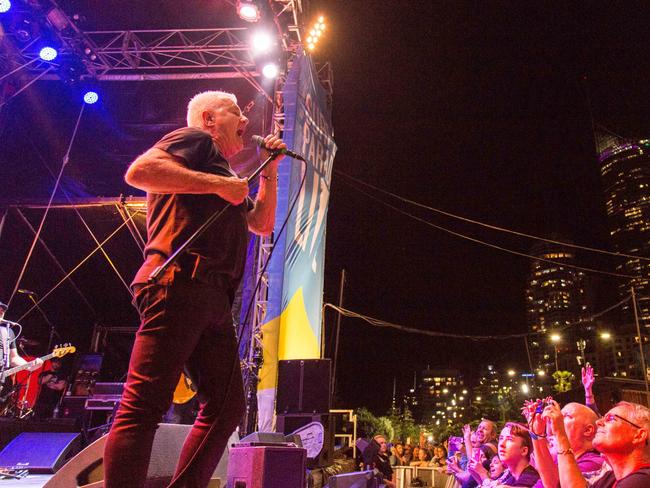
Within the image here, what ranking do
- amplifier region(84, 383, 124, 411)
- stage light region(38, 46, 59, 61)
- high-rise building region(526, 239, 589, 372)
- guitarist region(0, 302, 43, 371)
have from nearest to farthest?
guitarist region(0, 302, 43, 371) → amplifier region(84, 383, 124, 411) → stage light region(38, 46, 59, 61) → high-rise building region(526, 239, 589, 372)

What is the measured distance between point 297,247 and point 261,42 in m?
3.40

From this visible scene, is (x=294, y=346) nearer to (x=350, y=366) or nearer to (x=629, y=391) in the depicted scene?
(x=629, y=391)

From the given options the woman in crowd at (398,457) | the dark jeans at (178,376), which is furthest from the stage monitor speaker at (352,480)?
the woman in crowd at (398,457)

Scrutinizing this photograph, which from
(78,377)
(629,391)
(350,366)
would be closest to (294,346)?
(78,377)

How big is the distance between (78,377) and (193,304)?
10.4 meters

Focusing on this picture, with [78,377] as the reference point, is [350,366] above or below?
above

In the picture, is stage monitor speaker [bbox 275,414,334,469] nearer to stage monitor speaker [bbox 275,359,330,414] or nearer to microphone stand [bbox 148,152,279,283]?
stage monitor speaker [bbox 275,359,330,414]

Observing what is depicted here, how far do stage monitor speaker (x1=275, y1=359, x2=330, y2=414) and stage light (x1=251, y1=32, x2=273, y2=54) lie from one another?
4950mm

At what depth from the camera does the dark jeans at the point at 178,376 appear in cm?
138

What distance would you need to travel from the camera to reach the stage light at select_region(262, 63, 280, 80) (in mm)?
7902

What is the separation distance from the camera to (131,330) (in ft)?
37.9

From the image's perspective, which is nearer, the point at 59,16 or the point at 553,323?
the point at 59,16

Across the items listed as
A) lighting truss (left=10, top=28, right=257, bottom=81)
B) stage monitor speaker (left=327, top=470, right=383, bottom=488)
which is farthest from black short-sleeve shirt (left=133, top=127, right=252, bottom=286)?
lighting truss (left=10, top=28, right=257, bottom=81)

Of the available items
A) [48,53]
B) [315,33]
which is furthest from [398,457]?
[48,53]
